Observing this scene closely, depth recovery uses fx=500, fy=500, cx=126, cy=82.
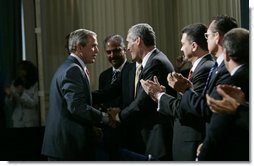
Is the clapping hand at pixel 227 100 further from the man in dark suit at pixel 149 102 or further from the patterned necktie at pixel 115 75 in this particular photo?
the patterned necktie at pixel 115 75

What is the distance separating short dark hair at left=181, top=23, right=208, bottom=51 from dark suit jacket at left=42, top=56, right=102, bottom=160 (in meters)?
0.52

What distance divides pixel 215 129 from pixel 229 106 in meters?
0.11

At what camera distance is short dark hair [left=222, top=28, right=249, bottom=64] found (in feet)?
6.56

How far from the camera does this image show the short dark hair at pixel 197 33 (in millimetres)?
2162

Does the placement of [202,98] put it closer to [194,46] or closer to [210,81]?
[210,81]

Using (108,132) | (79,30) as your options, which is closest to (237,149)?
(108,132)

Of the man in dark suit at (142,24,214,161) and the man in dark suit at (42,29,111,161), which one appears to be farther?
the man in dark suit at (42,29,111,161)

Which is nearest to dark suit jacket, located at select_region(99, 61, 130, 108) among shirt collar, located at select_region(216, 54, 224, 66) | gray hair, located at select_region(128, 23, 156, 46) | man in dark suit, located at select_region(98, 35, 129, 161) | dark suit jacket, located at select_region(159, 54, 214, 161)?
man in dark suit, located at select_region(98, 35, 129, 161)

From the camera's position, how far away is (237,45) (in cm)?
201

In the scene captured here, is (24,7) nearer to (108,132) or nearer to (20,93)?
(20,93)

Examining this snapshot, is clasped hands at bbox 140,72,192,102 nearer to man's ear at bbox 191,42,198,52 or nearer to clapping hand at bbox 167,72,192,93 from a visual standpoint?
clapping hand at bbox 167,72,192,93

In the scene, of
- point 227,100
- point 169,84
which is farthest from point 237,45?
point 169,84

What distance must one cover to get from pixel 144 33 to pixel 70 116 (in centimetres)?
53

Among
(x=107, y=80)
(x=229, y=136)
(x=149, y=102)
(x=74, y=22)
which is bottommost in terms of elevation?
(x=229, y=136)
